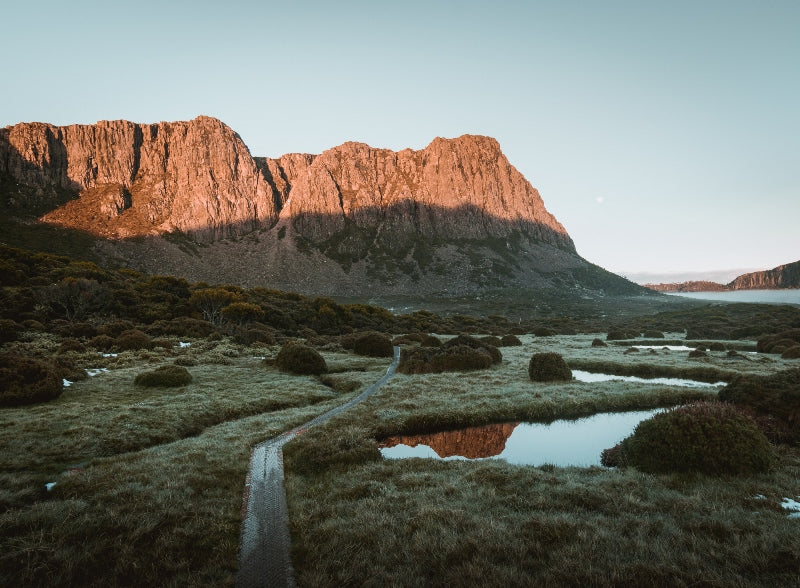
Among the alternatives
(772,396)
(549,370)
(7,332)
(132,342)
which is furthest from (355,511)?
(7,332)

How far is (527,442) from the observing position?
16438mm

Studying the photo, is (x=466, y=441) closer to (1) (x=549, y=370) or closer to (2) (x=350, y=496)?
(2) (x=350, y=496)

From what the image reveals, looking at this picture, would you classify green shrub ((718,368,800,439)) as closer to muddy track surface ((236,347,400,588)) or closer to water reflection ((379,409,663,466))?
water reflection ((379,409,663,466))

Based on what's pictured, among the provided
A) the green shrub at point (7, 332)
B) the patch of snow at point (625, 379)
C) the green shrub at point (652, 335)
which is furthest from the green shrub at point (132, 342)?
the green shrub at point (652, 335)

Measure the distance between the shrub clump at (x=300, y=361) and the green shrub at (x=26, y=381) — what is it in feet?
46.0

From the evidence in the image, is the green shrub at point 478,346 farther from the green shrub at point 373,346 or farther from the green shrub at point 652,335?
the green shrub at point 652,335

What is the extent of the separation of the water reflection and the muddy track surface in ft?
14.8

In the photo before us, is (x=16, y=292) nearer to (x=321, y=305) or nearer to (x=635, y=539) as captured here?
(x=321, y=305)

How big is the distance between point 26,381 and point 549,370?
31.1m

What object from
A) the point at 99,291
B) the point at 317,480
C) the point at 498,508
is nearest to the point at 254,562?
the point at 317,480

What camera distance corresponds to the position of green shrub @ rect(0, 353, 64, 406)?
17797 mm

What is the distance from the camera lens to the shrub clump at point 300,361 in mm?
30695

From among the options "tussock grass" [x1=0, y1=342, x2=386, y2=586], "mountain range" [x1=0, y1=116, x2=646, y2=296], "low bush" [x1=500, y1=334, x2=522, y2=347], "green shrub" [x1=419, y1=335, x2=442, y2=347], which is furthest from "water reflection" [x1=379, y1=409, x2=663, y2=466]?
"mountain range" [x1=0, y1=116, x2=646, y2=296]

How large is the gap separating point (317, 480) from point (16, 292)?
53.2 metres
